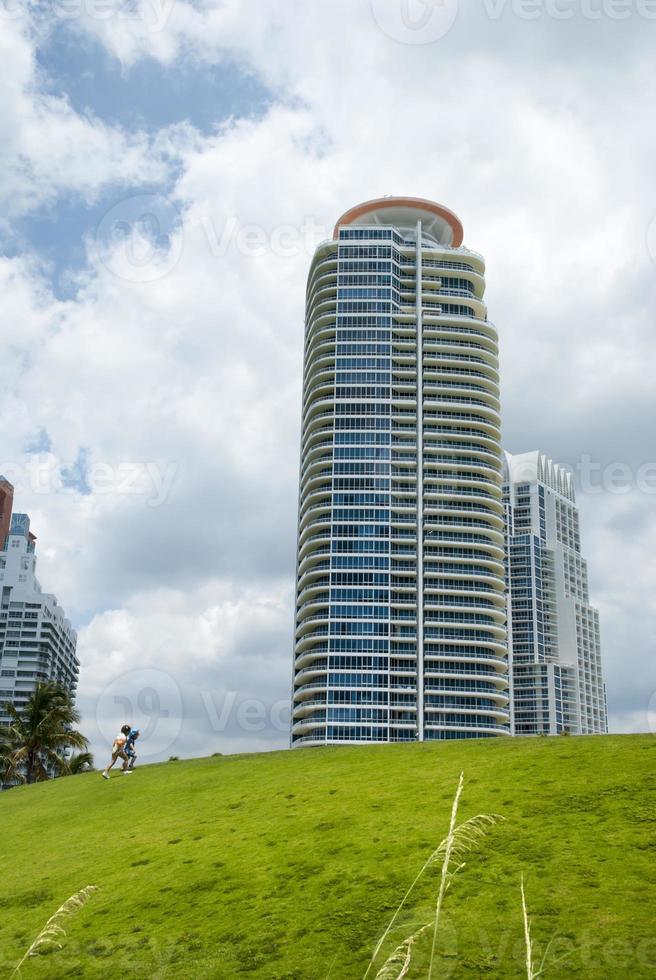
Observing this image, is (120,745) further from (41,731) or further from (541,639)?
(541,639)

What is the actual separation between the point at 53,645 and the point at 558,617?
109 m

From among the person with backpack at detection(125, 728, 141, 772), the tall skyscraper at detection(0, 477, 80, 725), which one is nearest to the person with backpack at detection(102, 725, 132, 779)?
the person with backpack at detection(125, 728, 141, 772)

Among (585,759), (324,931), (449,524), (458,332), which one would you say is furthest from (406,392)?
(324,931)

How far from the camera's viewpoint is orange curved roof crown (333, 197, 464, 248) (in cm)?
13912

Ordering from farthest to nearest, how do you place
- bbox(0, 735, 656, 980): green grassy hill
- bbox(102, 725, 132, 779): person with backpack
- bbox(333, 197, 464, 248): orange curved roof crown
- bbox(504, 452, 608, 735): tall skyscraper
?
bbox(504, 452, 608, 735): tall skyscraper < bbox(333, 197, 464, 248): orange curved roof crown < bbox(102, 725, 132, 779): person with backpack < bbox(0, 735, 656, 980): green grassy hill

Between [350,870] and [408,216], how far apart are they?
13413 centimetres

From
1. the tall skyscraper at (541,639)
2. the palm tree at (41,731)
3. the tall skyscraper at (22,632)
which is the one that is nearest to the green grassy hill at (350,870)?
the palm tree at (41,731)

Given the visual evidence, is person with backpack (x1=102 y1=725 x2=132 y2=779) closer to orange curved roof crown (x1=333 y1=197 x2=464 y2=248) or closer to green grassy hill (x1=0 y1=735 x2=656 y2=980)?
green grassy hill (x1=0 y1=735 x2=656 y2=980)

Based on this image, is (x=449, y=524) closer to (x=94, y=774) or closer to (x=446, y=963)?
(x=94, y=774)

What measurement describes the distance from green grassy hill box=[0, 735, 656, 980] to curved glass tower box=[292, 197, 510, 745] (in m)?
88.6

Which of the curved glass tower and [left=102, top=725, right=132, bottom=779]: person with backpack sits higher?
the curved glass tower

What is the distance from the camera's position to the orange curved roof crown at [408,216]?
456 ft

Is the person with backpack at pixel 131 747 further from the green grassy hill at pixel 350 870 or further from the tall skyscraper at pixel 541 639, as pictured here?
the tall skyscraper at pixel 541 639

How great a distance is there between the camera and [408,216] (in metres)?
142
